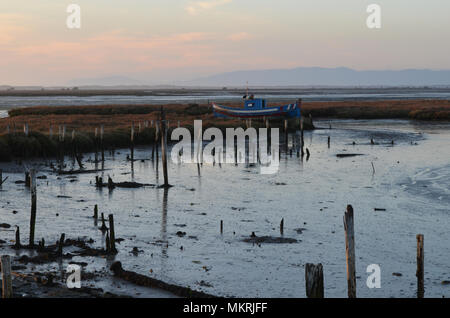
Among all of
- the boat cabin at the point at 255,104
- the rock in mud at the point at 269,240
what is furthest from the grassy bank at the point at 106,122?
the rock in mud at the point at 269,240

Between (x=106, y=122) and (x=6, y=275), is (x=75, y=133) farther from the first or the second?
(x=6, y=275)

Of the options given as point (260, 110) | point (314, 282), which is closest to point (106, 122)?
point (260, 110)

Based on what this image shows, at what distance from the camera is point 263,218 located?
22.8 m

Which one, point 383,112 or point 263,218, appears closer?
point 263,218

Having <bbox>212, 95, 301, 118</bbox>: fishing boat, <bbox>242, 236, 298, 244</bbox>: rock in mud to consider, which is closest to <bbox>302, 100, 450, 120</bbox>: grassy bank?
<bbox>212, 95, 301, 118</bbox>: fishing boat

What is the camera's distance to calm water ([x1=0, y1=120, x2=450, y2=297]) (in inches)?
633

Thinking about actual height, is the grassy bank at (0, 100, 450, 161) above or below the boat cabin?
below

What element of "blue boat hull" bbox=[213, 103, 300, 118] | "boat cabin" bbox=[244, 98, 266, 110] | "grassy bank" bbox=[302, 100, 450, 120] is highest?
"boat cabin" bbox=[244, 98, 266, 110]

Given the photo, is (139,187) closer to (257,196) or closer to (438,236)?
(257,196)

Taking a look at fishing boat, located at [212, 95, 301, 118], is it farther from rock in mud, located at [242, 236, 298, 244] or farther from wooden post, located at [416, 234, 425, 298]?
wooden post, located at [416, 234, 425, 298]

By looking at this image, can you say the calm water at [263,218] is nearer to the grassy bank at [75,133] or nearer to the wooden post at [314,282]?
the wooden post at [314,282]

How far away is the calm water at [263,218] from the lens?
633 inches

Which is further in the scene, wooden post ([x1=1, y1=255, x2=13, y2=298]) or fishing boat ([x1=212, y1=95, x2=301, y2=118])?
fishing boat ([x1=212, y1=95, x2=301, y2=118])

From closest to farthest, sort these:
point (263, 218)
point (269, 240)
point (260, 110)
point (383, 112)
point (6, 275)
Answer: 1. point (6, 275)
2. point (269, 240)
3. point (263, 218)
4. point (260, 110)
5. point (383, 112)
